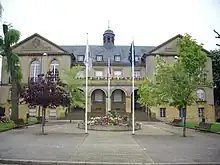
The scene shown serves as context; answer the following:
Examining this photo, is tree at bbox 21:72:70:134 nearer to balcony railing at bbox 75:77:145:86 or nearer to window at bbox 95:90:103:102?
balcony railing at bbox 75:77:145:86

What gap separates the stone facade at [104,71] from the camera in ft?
168

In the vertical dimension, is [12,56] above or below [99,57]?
below

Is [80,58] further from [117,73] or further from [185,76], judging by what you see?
[185,76]

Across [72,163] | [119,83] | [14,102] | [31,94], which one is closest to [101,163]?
[72,163]

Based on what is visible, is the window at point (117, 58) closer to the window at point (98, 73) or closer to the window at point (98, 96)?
the window at point (98, 73)

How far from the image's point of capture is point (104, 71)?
2251 inches

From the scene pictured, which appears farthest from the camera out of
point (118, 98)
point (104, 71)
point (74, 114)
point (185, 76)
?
point (104, 71)

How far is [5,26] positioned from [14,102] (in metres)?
8.36

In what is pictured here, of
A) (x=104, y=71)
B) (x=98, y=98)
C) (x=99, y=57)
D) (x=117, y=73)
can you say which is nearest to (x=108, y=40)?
(x=99, y=57)

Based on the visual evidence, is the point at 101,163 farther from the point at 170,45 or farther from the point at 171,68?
the point at 170,45

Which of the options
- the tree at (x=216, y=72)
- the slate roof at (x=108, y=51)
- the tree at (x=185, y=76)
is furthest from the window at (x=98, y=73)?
the tree at (x=185, y=76)

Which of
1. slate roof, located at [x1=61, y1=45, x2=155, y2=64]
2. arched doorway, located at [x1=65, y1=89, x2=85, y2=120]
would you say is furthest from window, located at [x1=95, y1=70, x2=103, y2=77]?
arched doorway, located at [x1=65, y1=89, x2=85, y2=120]

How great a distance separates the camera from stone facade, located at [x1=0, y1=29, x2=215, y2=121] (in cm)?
5134

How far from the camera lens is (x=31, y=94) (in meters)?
21.3
